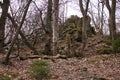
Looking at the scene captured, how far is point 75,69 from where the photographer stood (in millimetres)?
10875

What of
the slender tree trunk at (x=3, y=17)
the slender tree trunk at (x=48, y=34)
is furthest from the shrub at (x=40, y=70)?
the slender tree trunk at (x=48, y=34)

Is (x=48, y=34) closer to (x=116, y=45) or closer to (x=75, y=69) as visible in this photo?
(x=116, y=45)

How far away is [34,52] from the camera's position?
14742 millimetres

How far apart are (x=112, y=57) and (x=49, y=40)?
4.07 metres

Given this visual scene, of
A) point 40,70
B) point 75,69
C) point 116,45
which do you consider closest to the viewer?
point 40,70

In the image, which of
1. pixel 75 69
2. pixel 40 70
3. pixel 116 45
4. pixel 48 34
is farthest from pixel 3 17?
pixel 40 70

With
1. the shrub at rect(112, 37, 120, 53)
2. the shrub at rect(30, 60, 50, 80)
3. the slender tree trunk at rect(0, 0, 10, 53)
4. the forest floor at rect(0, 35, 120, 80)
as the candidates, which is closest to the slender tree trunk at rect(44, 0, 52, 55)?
the slender tree trunk at rect(0, 0, 10, 53)

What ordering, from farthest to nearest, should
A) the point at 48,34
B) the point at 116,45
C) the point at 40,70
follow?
the point at 48,34 < the point at 116,45 < the point at 40,70

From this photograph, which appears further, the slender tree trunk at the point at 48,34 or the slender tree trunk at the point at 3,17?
the slender tree trunk at the point at 48,34

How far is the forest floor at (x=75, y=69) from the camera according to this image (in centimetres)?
941

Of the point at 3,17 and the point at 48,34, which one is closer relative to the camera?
the point at 3,17

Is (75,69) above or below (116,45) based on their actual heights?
below

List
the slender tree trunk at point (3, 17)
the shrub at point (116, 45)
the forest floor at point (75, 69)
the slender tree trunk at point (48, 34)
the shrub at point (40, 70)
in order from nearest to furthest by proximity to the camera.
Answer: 1. the shrub at point (40, 70)
2. the forest floor at point (75, 69)
3. the slender tree trunk at point (3, 17)
4. the shrub at point (116, 45)
5. the slender tree trunk at point (48, 34)

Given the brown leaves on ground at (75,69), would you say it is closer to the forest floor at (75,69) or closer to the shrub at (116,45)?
the forest floor at (75,69)
